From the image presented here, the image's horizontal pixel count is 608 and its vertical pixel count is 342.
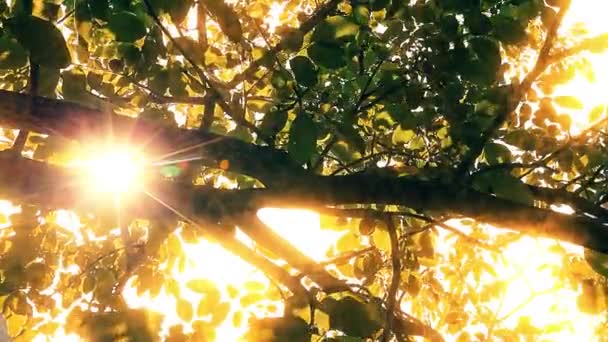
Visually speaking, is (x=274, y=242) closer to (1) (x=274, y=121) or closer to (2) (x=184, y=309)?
(1) (x=274, y=121)

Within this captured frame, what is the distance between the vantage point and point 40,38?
1.64 m

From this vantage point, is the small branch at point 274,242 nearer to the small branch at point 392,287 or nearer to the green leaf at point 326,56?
the small branch at point 392,287

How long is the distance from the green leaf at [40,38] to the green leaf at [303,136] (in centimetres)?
74

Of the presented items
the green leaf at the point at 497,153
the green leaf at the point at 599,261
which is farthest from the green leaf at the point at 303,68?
the green leaf at the point at 599,261

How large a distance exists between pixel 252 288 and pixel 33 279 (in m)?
1.36

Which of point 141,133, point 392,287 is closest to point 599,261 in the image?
point 392,287

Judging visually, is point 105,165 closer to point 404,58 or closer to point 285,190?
point 285,190

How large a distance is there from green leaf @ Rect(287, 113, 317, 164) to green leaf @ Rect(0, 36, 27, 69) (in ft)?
3.03

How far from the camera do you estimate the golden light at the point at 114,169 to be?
2.46 m

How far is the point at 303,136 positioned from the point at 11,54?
3.25ft

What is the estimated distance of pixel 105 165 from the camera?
251 cm

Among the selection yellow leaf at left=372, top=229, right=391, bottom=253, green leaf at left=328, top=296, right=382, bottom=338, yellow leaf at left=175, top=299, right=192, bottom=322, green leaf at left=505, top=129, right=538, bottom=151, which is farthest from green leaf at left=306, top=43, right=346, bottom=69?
yellow leaf at left=372, top=229, right=391, bottom=253

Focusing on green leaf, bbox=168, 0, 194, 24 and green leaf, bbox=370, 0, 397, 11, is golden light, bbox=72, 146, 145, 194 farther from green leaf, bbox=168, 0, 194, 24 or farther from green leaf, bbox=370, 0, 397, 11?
green leaf, bbox=370, 0, 397, 11

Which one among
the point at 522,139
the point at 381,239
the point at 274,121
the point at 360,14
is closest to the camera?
the point at 360,14
